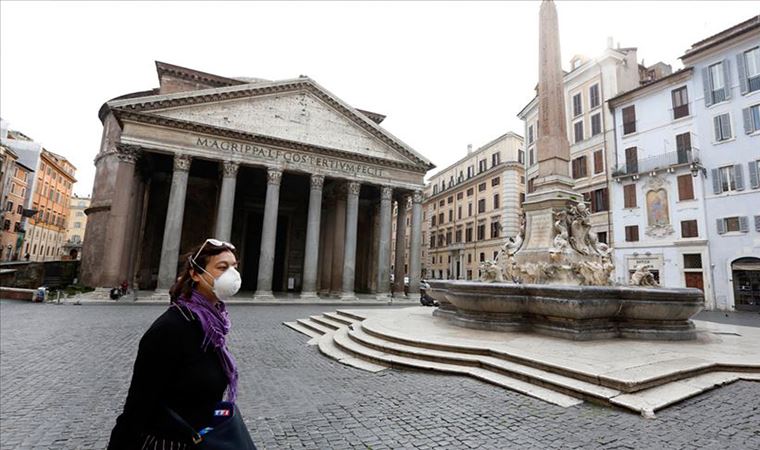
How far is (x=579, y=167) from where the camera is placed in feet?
84.9

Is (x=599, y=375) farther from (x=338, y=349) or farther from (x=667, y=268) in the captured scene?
(x=667, y=268)

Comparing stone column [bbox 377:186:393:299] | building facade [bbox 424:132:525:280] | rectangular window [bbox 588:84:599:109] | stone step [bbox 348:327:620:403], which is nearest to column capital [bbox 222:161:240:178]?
stone column [bbox 377:186:393:299]

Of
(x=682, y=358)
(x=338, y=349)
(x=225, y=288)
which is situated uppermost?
(x=225, y=288)

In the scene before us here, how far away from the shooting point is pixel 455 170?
4466cm

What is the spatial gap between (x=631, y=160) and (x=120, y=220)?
29202 mm

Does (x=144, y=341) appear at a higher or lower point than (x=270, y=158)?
lower

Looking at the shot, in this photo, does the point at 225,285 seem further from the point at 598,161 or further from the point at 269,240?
the point at 598,161

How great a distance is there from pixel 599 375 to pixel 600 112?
1002 inches

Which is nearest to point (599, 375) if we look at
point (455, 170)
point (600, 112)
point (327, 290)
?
point (327, 290)

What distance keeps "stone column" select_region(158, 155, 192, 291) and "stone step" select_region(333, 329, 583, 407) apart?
14.9 m

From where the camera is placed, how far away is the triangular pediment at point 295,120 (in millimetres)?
21047

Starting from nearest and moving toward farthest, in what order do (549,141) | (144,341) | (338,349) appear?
(144,341), (338,349), (549,141)

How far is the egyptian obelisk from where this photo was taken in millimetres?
8711

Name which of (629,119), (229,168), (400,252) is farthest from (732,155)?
(229,168)
